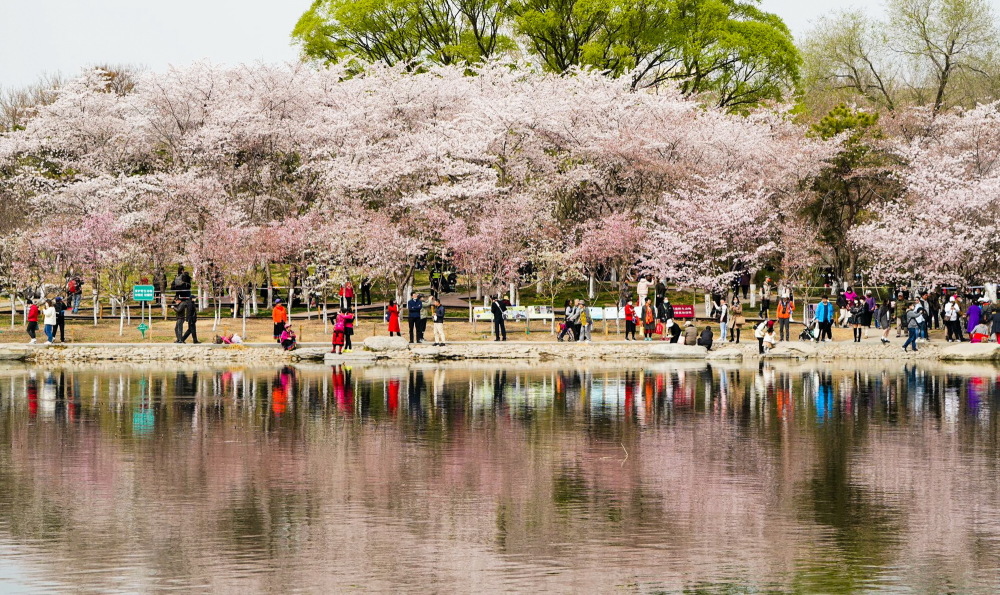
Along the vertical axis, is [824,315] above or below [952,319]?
above

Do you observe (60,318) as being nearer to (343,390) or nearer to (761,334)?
(343,390)

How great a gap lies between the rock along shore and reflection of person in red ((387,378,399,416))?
6.54 meters

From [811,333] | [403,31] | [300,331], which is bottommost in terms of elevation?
[811,333]

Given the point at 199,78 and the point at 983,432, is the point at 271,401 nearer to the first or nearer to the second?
the point at 983,432

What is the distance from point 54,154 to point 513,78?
72.9ft

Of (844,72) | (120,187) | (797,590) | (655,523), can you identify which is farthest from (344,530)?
(844,72)

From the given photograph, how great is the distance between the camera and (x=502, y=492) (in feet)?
45.4

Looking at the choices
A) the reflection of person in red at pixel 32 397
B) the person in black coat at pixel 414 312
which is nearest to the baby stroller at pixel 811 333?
the person in black coat at pixel 414 312

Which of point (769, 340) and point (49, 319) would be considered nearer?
point (769, 340)

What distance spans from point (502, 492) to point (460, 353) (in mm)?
22318

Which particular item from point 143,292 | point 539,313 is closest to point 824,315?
point 539,313

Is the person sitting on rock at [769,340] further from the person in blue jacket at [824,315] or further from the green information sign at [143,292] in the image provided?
the green information sign at [143,292]

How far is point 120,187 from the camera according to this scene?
4909cm

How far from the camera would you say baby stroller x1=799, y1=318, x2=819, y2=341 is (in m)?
39.3
